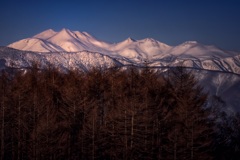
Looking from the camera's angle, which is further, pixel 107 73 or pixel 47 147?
pixel 107 73

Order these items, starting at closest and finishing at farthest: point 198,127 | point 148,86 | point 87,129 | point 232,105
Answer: point 198,127
point 87,129
point 148,86
point 232,105

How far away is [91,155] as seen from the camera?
30234 mm

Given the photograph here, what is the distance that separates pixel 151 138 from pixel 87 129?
574 cm

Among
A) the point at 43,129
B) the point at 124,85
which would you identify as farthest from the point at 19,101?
the point at 124,85

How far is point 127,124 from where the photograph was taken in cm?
2853

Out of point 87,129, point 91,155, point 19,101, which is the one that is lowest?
point 91,155

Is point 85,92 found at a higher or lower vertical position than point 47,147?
higher

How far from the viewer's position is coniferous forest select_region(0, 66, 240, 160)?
91.7ft

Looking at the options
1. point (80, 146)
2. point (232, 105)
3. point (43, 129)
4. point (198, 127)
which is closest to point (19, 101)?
point (43, 129)

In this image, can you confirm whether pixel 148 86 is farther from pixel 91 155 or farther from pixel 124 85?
pixel 91 155

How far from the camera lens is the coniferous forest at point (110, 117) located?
2794 cm

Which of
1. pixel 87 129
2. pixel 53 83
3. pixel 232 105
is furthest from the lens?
pixel 232 105

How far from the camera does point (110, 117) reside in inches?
1211

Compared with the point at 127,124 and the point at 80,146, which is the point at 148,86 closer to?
the point at 127,124
